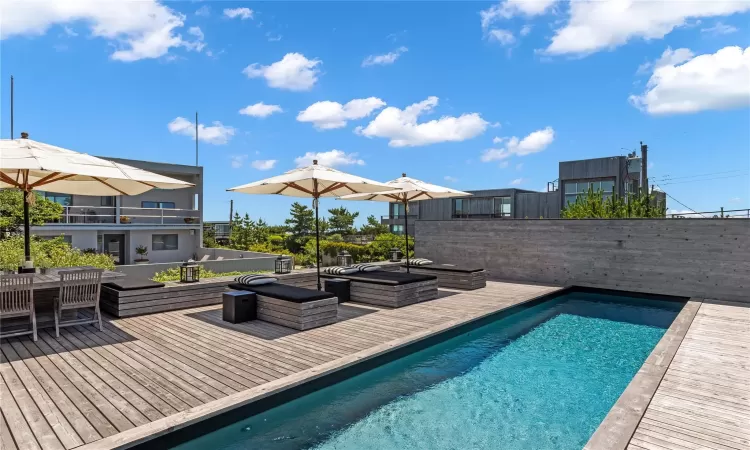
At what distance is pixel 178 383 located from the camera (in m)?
3.76

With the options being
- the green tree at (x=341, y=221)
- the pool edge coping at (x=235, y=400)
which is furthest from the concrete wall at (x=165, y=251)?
the pool edge coping at (x=235, y=400)

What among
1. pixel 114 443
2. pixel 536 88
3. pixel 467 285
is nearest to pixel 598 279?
pixel 467 285

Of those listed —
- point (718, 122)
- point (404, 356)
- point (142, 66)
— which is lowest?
point (404, 356)

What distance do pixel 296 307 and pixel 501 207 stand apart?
87.6 ft

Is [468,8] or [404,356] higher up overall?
[468,8]

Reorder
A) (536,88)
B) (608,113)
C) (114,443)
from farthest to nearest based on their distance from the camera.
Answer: (608,113) < (536,88) < (114,443)

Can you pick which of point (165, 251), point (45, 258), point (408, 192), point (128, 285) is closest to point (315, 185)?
point (408, 192)

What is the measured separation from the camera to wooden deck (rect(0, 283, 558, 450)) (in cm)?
303

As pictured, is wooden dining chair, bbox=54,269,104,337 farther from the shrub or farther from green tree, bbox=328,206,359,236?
green tree, bbox=328,206,359,236

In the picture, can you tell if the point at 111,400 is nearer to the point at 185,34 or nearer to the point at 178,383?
the point at 178,383

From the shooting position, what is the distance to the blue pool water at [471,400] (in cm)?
331

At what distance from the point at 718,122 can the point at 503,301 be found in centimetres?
1416

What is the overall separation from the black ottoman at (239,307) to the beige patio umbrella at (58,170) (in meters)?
1.86

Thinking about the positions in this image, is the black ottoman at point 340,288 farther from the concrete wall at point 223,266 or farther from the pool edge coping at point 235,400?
the concrete wall at point 223,266
